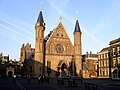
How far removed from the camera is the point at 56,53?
2544 inches

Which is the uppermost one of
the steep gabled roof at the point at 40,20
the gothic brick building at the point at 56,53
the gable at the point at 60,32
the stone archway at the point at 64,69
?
the steep gabled roof at the point at 40,20

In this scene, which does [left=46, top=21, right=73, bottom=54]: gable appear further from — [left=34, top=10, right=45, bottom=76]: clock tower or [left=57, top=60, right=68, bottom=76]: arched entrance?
[left=57, top=60, right=68, bottom=76]: arched entrance

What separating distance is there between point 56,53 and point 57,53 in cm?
38

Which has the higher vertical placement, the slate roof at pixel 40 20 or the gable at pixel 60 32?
the slate roof at pixel 40 20

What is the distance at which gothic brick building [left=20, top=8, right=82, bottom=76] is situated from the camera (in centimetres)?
6112

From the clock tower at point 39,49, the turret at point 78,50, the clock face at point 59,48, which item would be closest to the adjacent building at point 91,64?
the turret at point 78,50

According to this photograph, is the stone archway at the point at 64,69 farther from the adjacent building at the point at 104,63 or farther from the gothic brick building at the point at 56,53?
A: the adjacent building at the point at 104,63

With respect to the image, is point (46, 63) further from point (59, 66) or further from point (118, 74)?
point (118, 74)

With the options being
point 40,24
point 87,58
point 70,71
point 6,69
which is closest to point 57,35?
point 40,24

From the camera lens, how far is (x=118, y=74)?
5581 centimetres

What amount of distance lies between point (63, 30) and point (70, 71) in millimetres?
14234

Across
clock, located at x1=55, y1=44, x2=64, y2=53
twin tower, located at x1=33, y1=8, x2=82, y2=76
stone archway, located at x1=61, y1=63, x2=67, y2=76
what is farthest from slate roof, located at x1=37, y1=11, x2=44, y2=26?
stone archway, located at x1=61, y1=63, x2=67, y2=76

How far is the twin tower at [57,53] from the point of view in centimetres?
6112

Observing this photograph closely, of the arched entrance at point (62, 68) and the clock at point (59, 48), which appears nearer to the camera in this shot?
the arched entrance at point (62, 68)
